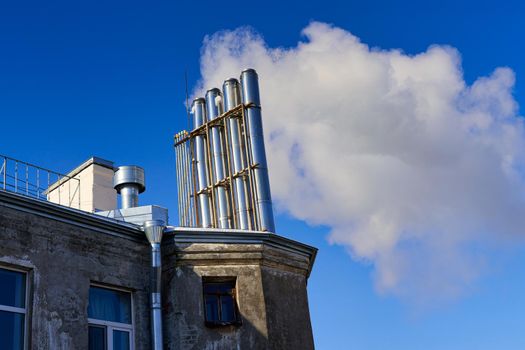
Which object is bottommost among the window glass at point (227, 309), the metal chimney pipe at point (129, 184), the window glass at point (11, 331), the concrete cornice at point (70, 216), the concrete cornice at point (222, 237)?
the window glass at point (11, 331)

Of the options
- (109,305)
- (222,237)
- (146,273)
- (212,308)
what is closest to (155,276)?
(146,273)

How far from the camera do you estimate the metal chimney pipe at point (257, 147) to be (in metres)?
17.3

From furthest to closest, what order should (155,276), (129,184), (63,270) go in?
(129,184), (155,276), (63,270)

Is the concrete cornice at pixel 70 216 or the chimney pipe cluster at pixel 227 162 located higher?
the chimney pipe cluster at pixel 227 162

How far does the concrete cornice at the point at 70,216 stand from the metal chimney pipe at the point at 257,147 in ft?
13.6

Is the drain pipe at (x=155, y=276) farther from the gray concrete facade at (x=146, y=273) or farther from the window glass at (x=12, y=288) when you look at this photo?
the window glass at (x=12, y=288)

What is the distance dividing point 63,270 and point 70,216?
3.09ft

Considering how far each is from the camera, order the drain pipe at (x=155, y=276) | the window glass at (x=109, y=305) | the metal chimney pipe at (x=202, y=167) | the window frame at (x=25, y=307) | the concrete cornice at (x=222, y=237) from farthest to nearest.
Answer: the metal chimney pipe at (x=202, y=167)
the concrete cornice at (x=222, y=237)
the drain pipe at (x=155, y=276)
the window glass at (x=109, y=305)
the window frame at (x=25, y=307)

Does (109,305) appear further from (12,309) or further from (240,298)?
(240,298)

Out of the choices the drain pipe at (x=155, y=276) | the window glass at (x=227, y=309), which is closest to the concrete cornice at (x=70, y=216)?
the drain pipe at (x=155, y=276)

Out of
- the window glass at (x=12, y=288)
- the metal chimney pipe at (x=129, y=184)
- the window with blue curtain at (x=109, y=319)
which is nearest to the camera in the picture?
the window glass at (x=12, y=288)

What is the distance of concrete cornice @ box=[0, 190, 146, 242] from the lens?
11.8 metres

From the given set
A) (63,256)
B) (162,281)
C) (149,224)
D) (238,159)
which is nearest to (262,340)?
(162,281)

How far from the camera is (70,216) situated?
1264cm
